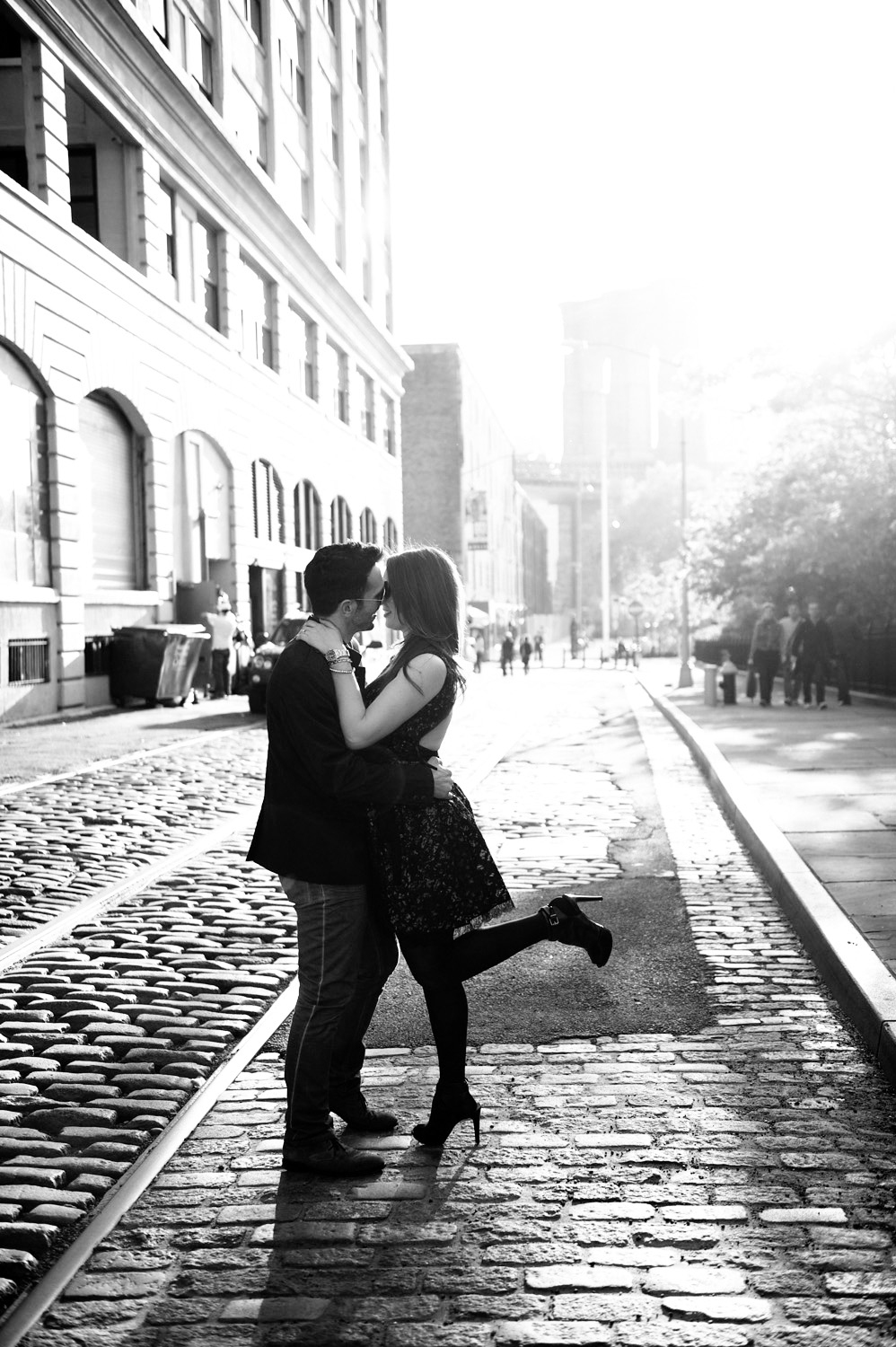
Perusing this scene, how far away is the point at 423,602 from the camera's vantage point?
409 centimetres

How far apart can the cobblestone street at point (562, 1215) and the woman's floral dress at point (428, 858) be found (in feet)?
2.20

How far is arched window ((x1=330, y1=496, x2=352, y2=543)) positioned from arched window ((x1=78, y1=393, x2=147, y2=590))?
15855 millimetres

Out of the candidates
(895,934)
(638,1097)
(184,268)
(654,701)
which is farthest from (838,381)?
(638,1097)

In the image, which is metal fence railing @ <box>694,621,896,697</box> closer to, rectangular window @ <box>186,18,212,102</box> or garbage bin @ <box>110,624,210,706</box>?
garbage bin @ <box>110,624,210,706</box>

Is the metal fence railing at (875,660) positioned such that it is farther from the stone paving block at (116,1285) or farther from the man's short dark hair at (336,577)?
the stone paving block at (116,1285)

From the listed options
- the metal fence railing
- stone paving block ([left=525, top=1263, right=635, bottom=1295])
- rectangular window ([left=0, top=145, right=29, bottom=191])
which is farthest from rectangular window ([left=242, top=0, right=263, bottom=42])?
stone paving block ([left=525, top=1263, right=635, bottom=1295])

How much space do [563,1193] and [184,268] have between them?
27667 millimetres

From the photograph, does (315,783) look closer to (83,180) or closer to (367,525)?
(83,180)

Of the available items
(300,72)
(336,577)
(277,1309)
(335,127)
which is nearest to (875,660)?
(336,577)

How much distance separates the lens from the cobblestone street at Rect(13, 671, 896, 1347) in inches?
118

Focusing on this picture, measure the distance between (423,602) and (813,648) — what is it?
20.6 meters

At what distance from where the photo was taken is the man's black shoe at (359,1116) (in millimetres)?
4160

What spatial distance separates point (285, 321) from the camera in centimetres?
3650

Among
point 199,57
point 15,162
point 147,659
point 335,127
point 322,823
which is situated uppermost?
point 335,127
